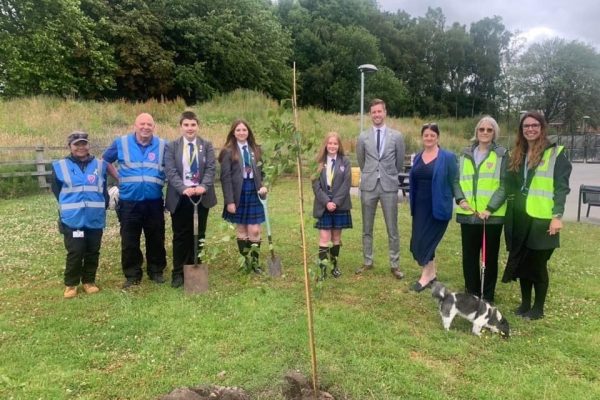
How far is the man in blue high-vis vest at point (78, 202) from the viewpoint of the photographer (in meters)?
4.99

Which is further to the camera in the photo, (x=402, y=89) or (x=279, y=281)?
(x=402, y=89)

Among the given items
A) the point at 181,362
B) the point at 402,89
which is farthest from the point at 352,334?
the point at 402,89

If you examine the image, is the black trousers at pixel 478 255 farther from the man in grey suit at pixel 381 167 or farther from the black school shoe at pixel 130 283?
the black school shoe at pixel 130 283

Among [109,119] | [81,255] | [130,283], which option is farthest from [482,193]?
[109,119]

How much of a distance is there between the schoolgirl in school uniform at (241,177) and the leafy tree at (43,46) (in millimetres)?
23145

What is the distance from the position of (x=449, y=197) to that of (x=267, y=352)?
2490 millimetres

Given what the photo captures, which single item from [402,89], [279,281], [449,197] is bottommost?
[279,281]

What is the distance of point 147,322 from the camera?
4453 mm

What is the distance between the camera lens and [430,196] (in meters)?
5.17

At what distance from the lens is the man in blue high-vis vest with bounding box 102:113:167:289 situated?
519 centimetres

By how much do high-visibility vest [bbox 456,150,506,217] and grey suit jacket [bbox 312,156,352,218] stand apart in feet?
4.77

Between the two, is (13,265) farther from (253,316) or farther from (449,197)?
(449,197)

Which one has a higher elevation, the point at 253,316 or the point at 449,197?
the point at 449,197

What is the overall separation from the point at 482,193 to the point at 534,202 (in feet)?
1.48
